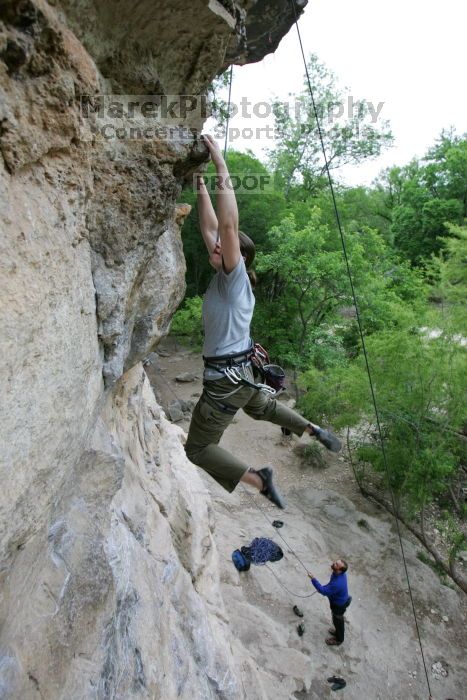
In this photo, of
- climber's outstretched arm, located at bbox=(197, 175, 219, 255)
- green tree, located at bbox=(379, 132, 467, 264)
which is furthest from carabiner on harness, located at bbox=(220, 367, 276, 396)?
green tree, located at bbox=(379, 132, 467, 264)

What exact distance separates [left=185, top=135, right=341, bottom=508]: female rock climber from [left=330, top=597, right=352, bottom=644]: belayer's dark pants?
11.8 ft

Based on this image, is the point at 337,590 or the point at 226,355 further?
the point at 337,590

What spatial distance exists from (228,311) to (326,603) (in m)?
6.14

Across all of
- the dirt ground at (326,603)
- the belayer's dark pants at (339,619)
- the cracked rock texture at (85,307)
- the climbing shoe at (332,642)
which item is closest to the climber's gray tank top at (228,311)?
the cracked rock texture at (85,307)

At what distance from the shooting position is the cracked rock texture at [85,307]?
5.65 feet

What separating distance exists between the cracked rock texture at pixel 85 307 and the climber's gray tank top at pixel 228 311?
50 cm

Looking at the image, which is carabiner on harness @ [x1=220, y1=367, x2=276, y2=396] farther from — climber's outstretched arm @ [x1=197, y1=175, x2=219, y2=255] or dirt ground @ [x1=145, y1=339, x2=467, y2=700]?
dirt ground @ [x1=145, y1=339, x2=467, y2=700]

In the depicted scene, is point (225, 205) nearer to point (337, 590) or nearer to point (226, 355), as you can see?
point (226, 355)

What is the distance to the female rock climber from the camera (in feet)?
10.5

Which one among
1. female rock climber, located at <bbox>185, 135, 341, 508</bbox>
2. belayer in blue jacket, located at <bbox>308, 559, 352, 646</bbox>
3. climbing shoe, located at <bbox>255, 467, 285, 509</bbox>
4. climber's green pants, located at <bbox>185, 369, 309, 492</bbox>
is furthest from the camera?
belayer in blue jacket, located at <bbox>308, 559, 352, 646</bbox>

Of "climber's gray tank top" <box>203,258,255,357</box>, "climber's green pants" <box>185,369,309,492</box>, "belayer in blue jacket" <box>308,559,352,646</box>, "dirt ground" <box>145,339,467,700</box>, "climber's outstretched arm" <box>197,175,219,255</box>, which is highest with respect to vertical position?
"climber's outstretched arm" <box>197,175,219,255</box>

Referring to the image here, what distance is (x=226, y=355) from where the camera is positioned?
11.3 ft

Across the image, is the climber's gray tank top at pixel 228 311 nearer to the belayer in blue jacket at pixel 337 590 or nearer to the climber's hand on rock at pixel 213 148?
the climber's hand on rock at pixel 213 148

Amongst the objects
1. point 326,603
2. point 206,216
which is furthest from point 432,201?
point 206,216
